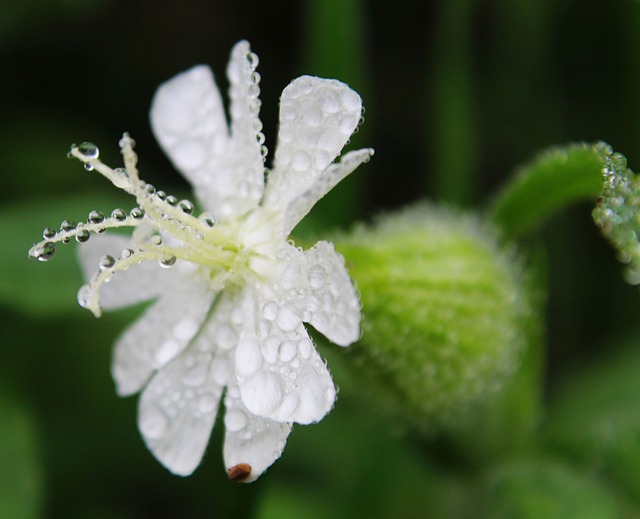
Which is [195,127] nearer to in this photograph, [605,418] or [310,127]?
[310,127]

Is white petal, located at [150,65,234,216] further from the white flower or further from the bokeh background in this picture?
the bokeh background

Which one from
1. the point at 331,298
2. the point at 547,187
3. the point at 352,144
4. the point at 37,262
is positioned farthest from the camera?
the point at 352,144

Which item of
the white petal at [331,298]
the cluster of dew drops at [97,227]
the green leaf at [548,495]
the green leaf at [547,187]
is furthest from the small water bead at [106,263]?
the green leaf at [548,495]

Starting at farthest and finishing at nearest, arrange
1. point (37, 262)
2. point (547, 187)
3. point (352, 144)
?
point (352, 144) < point (37, 262) < point (547, 187)

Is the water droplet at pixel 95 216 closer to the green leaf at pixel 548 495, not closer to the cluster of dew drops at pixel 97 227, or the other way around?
the cluster of dew drops at pixel 97 227

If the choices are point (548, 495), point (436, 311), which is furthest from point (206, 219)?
point (548, 495)

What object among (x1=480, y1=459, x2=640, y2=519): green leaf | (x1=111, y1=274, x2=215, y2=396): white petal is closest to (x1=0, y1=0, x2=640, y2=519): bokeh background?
(x1=480, y1=459, x2=640, y2=519): green leaf
